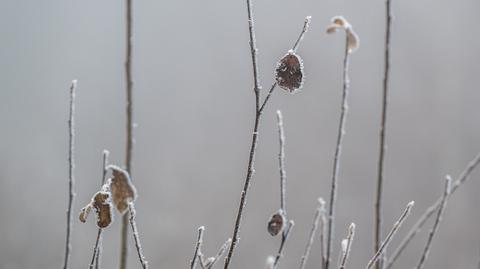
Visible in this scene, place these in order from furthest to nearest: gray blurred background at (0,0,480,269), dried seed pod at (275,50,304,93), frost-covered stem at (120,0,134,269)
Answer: gray blurred background at (0,0,480,269) < dried seed pod at (275,50,304,93) < frost-covered stem at (120,0,134,269)

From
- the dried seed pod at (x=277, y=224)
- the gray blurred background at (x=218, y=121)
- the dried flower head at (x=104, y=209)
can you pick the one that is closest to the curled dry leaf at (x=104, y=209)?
the dried flower head at (x=104, y=209)

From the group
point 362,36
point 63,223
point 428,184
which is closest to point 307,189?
point 428,184

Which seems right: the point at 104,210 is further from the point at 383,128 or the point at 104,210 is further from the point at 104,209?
the point at 383,128

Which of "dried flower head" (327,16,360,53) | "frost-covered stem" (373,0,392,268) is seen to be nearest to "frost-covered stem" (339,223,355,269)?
"frost-covered stem" (373,0,392,268)

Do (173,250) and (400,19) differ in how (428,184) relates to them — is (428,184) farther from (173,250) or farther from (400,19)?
(173,250)

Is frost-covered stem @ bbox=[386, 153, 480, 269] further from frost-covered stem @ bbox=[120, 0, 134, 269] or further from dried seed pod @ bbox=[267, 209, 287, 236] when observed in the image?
frost-covered stem @ bbox=[120, 0, 134, 269]

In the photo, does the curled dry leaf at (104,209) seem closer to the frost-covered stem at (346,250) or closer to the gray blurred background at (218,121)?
the frost-covered stem at (346,250)
